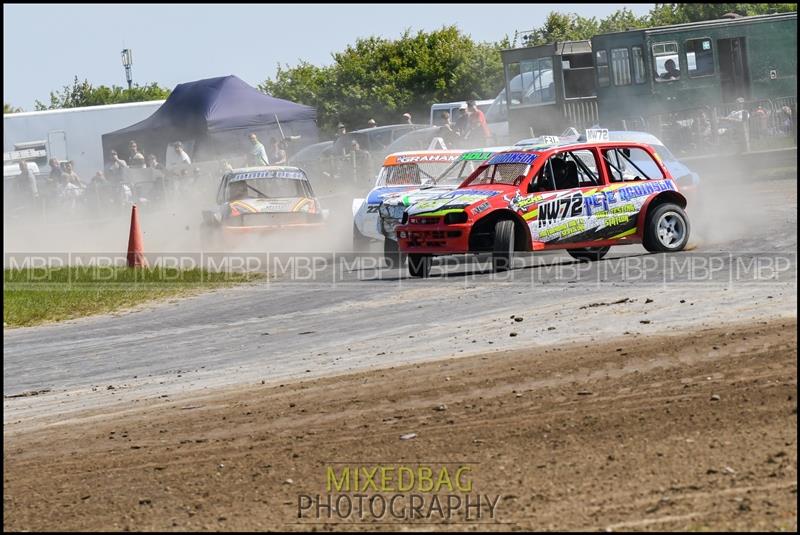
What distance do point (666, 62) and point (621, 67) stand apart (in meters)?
1.12

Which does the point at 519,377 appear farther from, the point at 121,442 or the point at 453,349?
the point at 121,442

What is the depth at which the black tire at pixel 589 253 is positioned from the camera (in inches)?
605

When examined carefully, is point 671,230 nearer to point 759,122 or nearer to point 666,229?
point 666,229

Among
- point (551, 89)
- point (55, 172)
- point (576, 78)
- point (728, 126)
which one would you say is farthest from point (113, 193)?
point (728, 126)

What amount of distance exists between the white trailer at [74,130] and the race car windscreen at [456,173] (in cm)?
2287

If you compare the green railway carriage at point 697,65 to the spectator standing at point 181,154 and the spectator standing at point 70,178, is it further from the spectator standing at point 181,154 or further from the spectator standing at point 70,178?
the spectator standing at point 70,178

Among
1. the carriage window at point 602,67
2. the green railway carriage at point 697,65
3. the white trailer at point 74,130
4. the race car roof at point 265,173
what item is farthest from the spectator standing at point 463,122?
the white trailer at point 74,130

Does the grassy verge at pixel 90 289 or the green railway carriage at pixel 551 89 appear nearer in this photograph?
the grassy verge at pixel 90 289

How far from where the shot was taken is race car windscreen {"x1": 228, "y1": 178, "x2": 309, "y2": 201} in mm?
20547

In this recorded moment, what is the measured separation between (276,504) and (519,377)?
264 centimetres

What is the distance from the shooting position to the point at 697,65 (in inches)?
1199

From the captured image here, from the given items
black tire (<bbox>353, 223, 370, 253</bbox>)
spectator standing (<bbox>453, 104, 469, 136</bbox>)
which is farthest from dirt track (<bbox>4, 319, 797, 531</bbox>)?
spectator standing (<bbox>453, 104, 469, 136</bbox>)

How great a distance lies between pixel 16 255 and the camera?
2566cm

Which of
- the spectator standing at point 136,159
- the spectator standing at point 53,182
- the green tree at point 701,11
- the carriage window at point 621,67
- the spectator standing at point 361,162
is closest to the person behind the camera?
the carriage window at point 621,67
